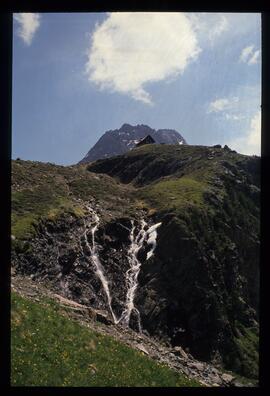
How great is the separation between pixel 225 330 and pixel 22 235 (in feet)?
84.4

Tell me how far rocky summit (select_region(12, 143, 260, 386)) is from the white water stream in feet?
0.44

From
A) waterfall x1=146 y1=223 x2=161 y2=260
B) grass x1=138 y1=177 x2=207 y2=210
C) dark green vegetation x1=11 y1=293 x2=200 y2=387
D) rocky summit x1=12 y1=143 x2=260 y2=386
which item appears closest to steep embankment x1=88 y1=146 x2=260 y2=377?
grass x1=138 y1=177 x2=207 y2=210

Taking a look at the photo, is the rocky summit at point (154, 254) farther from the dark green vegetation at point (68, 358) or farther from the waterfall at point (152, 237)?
the dark green vegetation at point (68, 358)

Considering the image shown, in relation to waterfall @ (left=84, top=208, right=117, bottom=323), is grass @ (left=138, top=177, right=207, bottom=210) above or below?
above

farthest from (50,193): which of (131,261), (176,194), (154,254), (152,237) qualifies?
(176,194)

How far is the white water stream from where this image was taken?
44812mm

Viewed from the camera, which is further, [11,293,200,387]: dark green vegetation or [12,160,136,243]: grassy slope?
[12,160,136,243]: grassy slope

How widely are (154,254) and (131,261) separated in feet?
9.76

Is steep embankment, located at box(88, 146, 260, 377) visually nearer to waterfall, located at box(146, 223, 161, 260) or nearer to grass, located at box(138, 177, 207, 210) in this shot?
grass, located at box(138, 177, 207, 210)

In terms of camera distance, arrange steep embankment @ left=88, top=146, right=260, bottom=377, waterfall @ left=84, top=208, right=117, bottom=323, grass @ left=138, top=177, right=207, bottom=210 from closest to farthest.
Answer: waterfall @ left=84, top=208, right=117, bottom=323
steep embankment @ left=88, top=146, right=260, bottom=377
grass @ left=138, top=177, right=207, bottom=210

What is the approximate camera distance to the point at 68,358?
50.4ft

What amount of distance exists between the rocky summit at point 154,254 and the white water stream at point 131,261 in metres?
0.13

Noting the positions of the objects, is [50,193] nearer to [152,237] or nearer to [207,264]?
[152,237]
